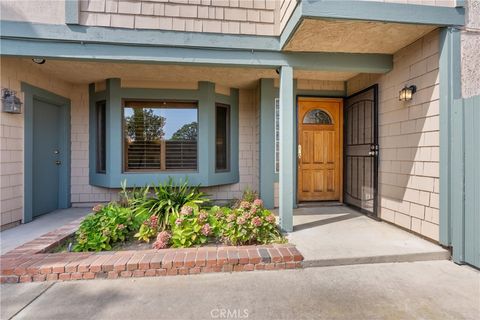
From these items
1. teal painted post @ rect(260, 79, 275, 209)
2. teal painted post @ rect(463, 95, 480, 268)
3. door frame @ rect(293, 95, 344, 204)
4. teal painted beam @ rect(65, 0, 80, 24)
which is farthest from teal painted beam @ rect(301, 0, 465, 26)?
teal painted beam @ rect(65, 0, 80, 24)

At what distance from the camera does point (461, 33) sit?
2818 millimetres

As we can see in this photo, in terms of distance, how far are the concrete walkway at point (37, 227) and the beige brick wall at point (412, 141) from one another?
4.91 metres

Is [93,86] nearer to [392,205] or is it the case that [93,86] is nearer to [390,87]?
[390,87]

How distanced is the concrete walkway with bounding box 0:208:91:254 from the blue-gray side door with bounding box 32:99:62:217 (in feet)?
0.81

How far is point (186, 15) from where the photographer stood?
3.39 metres

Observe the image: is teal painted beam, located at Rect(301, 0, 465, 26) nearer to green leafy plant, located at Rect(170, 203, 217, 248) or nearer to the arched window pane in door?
the arched window pane in door

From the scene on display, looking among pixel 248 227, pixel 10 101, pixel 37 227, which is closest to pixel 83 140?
pixel 10 101

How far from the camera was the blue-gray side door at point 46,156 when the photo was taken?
4.19 metres

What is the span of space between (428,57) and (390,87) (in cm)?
71

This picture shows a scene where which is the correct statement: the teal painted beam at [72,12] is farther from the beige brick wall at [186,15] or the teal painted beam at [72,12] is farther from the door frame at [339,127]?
the door frame at [339,127]

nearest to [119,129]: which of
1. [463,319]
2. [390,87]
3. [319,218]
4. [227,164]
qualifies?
[227,164]

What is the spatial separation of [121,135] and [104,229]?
218 cm

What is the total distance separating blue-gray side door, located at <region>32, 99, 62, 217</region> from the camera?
Answer: 4191 mm

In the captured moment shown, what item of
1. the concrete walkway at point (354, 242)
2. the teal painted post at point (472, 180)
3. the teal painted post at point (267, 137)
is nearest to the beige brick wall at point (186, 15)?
the teal painted post at point (267, 137)
